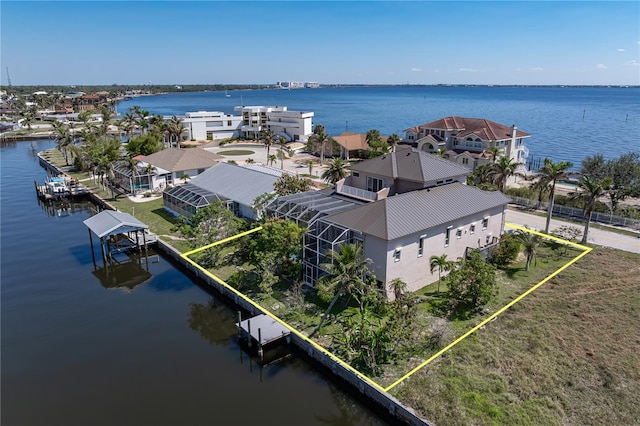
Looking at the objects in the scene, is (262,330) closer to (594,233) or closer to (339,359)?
(339,359)

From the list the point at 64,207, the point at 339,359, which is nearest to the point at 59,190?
the point at 64,207

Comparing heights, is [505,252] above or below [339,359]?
above

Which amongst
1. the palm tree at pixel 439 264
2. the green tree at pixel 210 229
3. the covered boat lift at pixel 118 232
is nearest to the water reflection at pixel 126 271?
the covered boat lift at pixel 118 232

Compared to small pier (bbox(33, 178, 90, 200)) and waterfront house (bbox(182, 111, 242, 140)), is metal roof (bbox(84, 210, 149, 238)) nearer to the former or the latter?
small pier (bbox(33, 178, 90, 200))

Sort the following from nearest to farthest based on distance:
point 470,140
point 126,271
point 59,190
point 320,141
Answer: point 126,271
point 59,190
point 470,140
point 320,141

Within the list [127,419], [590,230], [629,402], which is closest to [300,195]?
[127,419]

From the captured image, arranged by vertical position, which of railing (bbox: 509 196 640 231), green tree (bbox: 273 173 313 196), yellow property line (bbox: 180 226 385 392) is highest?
green tree (bbox: 273 173 313 196)

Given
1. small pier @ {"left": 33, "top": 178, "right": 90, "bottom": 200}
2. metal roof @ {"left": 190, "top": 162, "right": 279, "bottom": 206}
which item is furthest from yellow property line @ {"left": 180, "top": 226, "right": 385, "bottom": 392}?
small pier @ {"left": 33, "top": 178, "right": 90, "bottom": 200}
